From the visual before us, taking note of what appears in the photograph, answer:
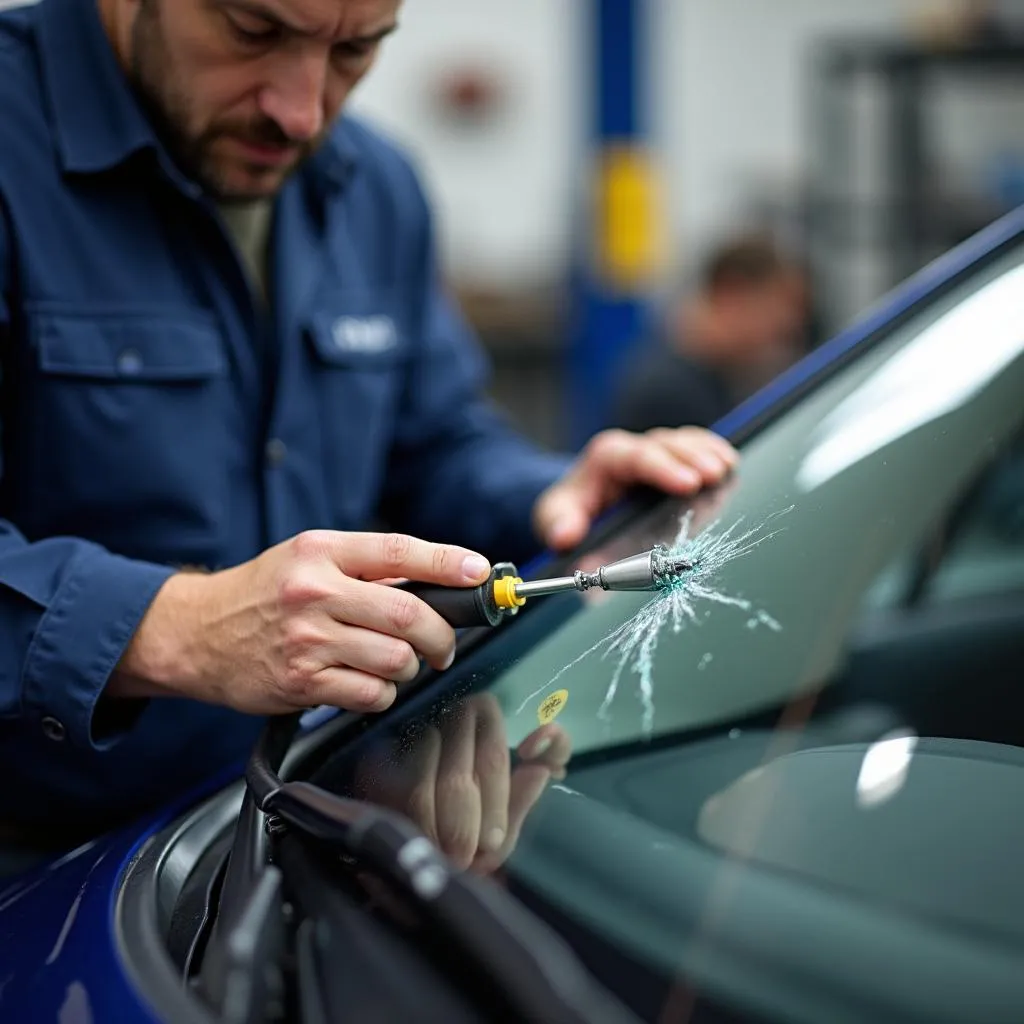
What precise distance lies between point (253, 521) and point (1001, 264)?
0.82 metres

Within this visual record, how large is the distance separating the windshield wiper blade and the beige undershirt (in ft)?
2.64

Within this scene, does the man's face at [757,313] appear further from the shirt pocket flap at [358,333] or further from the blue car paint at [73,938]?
the blue car paint at [73,938]

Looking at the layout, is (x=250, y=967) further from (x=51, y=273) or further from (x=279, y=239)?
(x=279, y=239)

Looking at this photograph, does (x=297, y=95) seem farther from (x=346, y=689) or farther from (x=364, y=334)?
(x=346, y=689)

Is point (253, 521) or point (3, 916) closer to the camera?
point (3, 916)

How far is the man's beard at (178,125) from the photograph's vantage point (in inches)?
48.5

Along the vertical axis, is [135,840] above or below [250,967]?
below

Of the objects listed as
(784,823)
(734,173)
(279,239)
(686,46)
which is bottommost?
(734,173)

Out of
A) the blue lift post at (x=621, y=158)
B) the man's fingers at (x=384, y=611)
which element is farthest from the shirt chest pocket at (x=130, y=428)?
the blue lift post at (x=621, y=158)

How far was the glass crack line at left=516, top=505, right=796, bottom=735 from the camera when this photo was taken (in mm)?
988

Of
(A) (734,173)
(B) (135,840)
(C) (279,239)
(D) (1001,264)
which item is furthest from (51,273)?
(A) (734,173)

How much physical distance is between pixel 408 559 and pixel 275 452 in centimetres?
52

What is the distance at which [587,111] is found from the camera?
5.54 metres

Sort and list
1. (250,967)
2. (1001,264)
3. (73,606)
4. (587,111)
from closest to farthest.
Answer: (250,967)
(73,606)
(1001,264)
(587,111)
